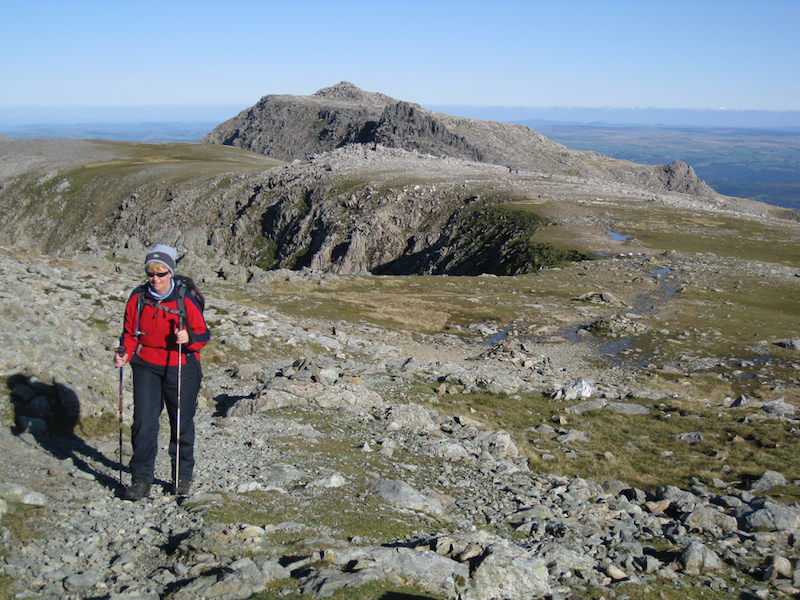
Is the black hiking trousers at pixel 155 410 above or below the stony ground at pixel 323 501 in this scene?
above

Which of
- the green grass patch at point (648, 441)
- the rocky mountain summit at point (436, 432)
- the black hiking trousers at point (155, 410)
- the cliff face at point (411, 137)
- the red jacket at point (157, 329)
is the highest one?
the cliff face at point (411, 137)

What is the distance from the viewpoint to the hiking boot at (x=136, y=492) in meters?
8.74

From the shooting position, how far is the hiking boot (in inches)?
344

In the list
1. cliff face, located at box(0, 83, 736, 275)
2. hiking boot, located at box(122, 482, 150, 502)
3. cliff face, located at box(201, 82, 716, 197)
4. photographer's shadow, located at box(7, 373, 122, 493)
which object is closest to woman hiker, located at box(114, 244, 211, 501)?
hiking boot, located at box(122, 482, 150, 502)

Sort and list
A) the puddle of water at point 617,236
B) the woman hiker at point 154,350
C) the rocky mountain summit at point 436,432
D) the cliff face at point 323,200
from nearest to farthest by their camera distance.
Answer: the rocky mountain summit at point 436,432, the woman hiker at point 154,350, the puddle of water at point 617,236, the cliff face at point 323,200

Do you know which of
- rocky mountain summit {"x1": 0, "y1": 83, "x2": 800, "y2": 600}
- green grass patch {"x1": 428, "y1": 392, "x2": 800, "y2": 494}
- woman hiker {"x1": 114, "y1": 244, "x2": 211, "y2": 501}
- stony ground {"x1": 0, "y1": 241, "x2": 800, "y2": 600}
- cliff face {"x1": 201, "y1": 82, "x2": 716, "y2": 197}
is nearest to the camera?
stony ground {"x1": 0, "y1": 241, "x2": 800, "y2": 600}

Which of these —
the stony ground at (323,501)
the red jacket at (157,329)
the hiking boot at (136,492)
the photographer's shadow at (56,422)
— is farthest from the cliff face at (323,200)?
the hiking boot at (136,492)

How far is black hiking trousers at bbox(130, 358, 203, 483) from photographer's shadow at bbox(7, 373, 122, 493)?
876 millimetres

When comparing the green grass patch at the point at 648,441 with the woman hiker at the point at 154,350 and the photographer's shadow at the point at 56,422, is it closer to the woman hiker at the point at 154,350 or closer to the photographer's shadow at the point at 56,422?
the woman hiker at the point at 154,350

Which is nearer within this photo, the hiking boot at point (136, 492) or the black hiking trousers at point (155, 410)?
the hiking boot at point (136, 492)

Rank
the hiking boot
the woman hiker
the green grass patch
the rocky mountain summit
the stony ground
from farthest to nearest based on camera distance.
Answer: the green grass patch < the woman hiker < the hiking boot < the rocky mountain summit < the stony ground

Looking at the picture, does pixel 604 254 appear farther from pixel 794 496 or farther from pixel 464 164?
pixel 464 164

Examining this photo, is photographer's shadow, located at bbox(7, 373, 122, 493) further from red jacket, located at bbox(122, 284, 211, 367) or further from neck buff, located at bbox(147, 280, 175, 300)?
neck buff, located at bbox(147, 280, 175, 300)

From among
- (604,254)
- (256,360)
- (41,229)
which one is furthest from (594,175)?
(256,360)
